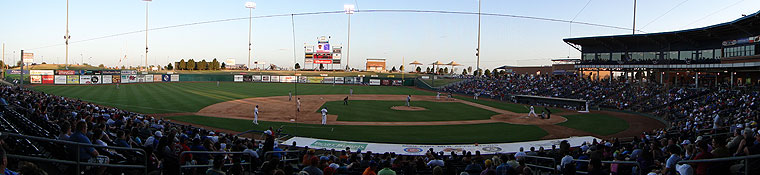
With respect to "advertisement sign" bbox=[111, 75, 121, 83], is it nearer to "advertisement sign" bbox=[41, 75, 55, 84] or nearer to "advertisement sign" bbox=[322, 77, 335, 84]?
"advertisement sign" bbox=[41, 75, 55, 84]

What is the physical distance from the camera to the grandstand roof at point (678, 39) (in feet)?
107

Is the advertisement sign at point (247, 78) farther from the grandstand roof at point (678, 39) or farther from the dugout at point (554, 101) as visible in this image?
the grandstand roof at point (678, 39)

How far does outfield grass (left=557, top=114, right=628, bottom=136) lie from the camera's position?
2422 cm

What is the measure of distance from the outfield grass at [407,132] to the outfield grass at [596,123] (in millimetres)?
3491

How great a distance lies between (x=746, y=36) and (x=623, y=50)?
17607 mm

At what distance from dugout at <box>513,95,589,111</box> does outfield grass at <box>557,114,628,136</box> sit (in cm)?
455

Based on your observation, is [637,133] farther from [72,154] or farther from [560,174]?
[72,154]

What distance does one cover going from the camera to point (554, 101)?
132ft

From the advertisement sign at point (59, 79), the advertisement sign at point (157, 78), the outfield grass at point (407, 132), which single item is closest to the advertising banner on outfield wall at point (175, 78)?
the advertisement sign at point (157, 78)

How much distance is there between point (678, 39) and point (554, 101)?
1776 centimetres

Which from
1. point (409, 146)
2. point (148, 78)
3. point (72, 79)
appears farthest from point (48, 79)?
point (409, 146)

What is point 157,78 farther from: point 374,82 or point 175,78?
point 374,82

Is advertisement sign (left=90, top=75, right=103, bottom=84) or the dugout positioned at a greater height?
advertisement sign (left=90, top=75, right=103, bottom=84)

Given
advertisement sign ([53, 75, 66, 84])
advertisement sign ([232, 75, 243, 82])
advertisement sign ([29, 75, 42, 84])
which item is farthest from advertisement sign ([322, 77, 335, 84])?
advertisement sign ([29, 75, 42, 84])
